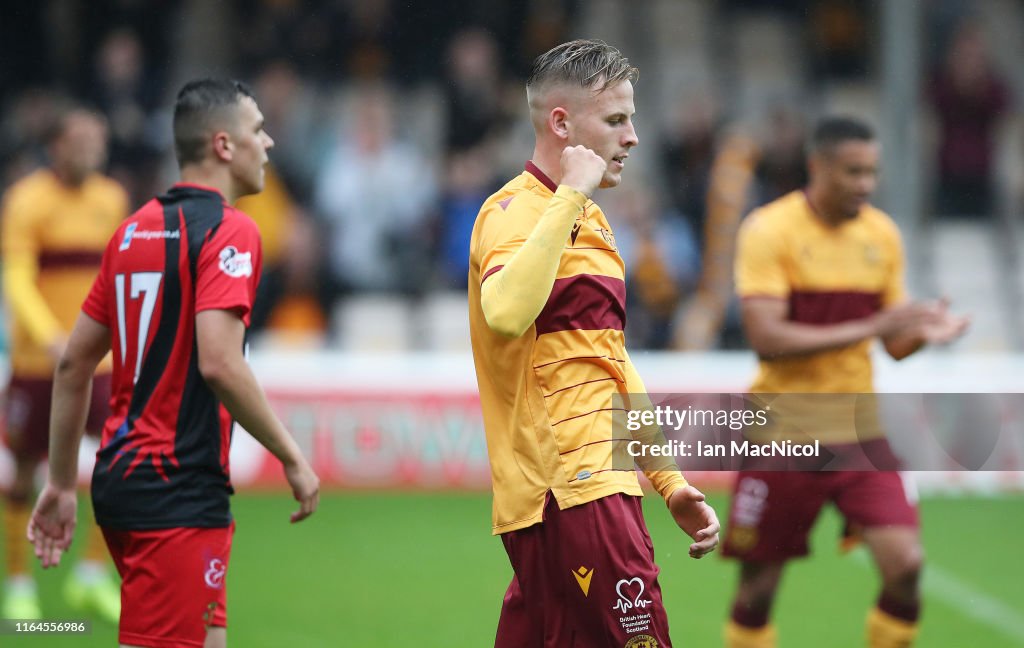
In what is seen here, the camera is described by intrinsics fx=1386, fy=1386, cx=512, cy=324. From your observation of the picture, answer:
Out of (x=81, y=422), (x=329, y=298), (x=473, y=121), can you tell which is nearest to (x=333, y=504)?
(x=329, y=298)

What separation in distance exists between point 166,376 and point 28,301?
335 cm

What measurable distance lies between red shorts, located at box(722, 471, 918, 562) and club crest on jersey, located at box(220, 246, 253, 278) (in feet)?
7.49

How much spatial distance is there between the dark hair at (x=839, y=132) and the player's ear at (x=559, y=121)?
2.12m

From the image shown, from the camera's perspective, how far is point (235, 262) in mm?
3885

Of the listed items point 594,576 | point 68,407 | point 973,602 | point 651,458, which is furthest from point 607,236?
point 973,602

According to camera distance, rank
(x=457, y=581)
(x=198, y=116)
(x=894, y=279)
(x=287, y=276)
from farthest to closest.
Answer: (x=287, y=276) → (x=457, y=581) → (x=894, y=279) → (x=198, y=116)

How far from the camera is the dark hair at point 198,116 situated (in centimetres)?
410

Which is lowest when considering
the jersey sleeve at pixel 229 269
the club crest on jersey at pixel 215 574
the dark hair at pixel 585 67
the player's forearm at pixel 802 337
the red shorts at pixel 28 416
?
the club crest on jersey at pixel 215 574

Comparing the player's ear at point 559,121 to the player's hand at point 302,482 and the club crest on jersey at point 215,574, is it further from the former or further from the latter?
the club crest on jersey at point 215,574

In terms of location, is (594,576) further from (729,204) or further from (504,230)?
(729,204)

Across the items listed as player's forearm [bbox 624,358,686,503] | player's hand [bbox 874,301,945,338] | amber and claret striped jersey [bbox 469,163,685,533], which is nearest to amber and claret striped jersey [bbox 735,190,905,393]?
player's hand [bbox 874,301,945,338]

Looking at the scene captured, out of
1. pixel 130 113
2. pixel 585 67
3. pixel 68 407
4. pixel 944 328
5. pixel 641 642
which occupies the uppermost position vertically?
pixel 130 113

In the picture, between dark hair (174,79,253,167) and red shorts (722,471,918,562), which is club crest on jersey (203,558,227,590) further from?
red shorts (722,471,918,562)

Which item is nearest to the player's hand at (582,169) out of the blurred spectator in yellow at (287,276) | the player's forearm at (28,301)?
the player's forearm at (28,301)
